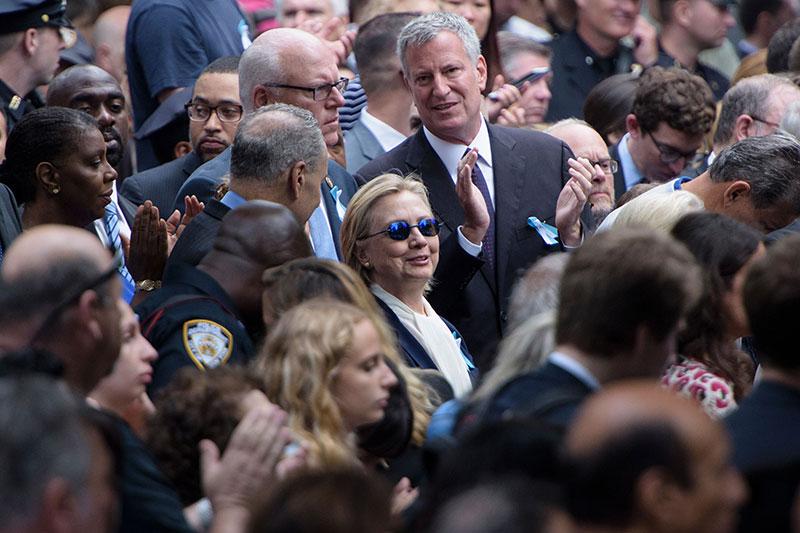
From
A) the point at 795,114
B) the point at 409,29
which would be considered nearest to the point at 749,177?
the point at 795,114

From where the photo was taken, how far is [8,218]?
5.64 m

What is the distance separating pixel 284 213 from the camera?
5129 millimetres

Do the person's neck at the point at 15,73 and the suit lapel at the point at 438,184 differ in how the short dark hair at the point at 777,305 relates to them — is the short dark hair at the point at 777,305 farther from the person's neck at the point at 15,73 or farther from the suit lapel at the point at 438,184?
the person's neck at the point at 15,73

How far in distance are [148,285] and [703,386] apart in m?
2.35

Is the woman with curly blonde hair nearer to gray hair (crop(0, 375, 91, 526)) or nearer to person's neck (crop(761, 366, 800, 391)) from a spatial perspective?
gray hair (crop(0, 375, 91, 526))

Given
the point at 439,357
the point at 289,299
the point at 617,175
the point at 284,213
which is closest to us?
the point at 289,299

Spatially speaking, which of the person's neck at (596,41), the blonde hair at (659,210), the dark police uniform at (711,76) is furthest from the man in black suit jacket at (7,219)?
the dark police uniform at (711,76)

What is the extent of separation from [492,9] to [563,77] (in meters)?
1.00

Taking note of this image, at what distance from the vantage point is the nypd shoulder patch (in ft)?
15.1

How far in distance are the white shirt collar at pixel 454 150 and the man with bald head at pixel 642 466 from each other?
3.71 m

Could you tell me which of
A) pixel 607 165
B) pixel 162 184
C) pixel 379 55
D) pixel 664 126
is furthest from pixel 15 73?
pixel 664 126

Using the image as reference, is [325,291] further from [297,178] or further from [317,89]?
[317,89]

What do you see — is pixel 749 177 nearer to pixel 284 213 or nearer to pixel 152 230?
pixel 284 213

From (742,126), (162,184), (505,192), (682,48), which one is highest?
(505,192)
